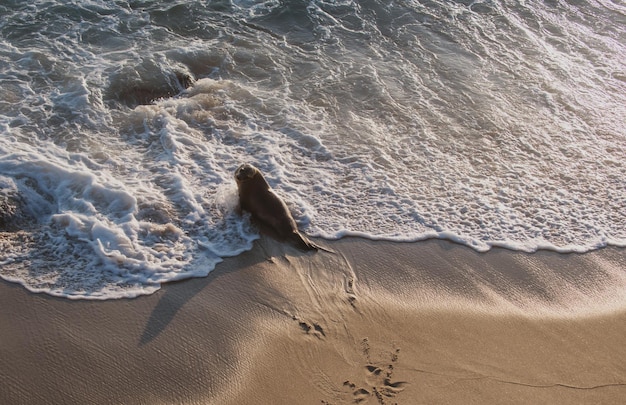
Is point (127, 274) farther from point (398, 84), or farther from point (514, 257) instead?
point (398, 84)

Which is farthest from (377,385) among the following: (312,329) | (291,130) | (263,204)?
(291,130)

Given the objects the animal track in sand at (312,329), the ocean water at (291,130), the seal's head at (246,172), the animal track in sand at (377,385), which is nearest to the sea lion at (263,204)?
the seal's head at (246,172)

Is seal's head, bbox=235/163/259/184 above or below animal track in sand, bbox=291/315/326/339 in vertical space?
above

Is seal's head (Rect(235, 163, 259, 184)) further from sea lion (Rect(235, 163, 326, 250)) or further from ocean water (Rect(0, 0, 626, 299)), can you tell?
ocean water (Rect(0, 0, 626, 299))

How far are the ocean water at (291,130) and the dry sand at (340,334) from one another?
0.30 m

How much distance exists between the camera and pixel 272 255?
523 centimetres

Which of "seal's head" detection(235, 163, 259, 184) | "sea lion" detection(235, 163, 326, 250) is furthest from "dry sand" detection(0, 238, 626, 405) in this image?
"seal's head" detection(235, 163, 259, 184)

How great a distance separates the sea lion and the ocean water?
0.15 meters

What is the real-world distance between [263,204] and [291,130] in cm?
169

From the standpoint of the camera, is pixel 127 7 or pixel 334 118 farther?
pixel 127 7

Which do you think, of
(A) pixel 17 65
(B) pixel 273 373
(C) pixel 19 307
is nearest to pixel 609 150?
(B) pixel 273 373

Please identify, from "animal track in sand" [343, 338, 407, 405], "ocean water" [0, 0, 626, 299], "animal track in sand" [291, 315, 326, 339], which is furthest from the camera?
"ocean water" [0, 0, 626, 299]

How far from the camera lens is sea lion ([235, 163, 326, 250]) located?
5453 millimetres

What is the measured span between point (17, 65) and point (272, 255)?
192 inches
